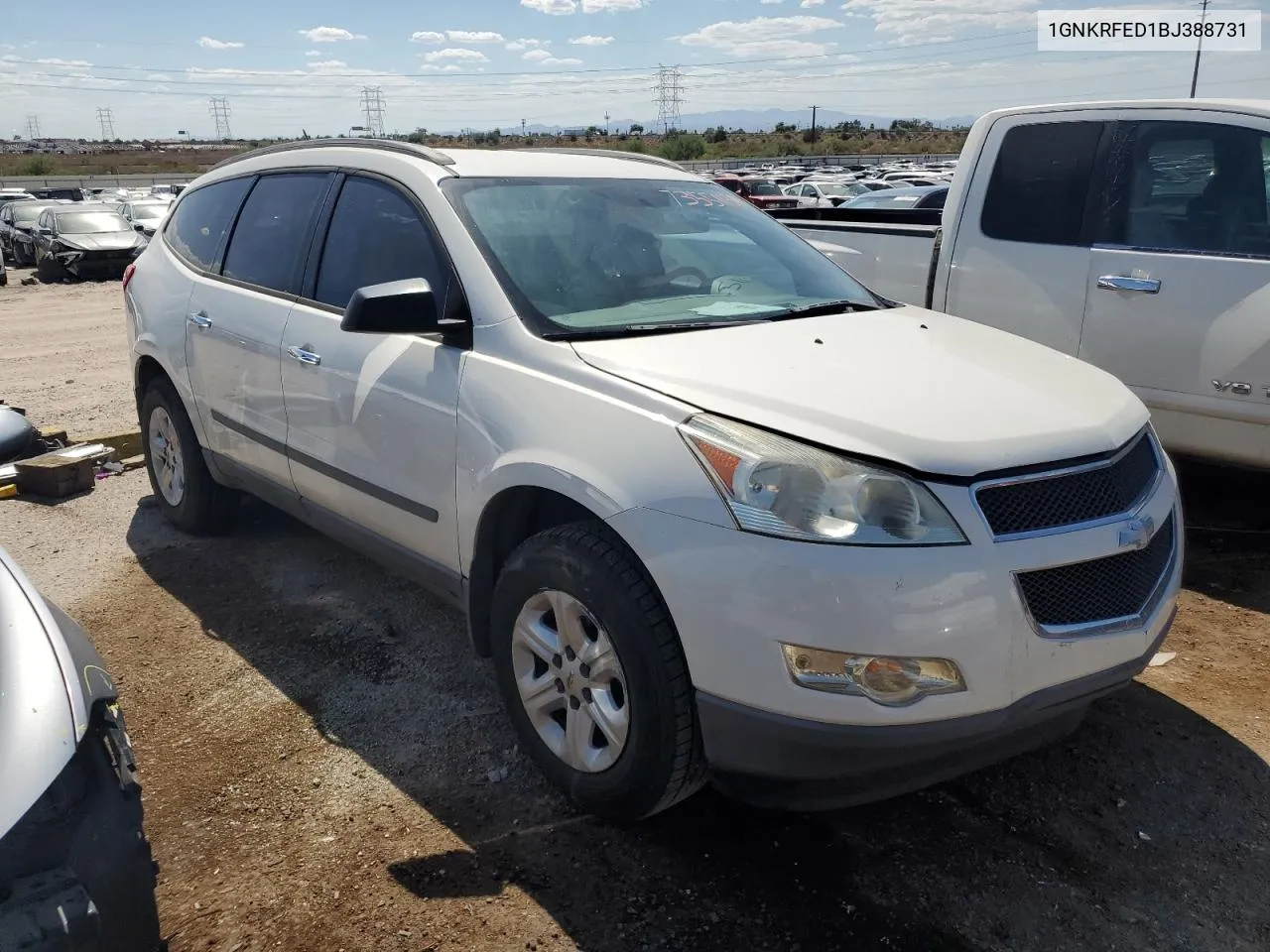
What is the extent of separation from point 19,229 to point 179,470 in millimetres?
21916

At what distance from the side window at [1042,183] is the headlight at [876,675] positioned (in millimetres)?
3408

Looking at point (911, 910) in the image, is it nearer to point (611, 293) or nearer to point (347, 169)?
point (611, 293)

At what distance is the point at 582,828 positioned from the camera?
112 inches

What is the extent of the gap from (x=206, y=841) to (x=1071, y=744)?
2641mm

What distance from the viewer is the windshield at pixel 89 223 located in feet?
64.8

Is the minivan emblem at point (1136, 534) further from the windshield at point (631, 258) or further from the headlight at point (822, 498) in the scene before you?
the windshield at point (631, 258)

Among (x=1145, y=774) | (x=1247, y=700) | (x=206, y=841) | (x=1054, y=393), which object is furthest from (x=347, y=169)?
(x=1247, y=700)

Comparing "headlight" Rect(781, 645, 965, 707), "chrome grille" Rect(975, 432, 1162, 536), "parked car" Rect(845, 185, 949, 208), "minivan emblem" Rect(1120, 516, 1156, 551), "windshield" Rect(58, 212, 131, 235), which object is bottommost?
"headlight" Rect(781, 645, 965, 707)

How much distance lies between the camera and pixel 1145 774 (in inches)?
121

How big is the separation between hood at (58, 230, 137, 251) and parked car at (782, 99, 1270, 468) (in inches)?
723

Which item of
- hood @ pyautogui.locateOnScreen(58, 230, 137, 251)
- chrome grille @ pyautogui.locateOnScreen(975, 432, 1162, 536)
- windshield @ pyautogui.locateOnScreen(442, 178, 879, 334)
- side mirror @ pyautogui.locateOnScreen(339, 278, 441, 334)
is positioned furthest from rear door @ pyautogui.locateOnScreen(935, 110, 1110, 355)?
Result: hood @ pyautogui.locateOnScreen(58, 230, 137, 251)

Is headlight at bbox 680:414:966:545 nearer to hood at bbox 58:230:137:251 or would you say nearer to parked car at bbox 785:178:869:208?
hood at bbox 58:230:137:251

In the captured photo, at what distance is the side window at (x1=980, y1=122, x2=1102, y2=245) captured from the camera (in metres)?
4.98

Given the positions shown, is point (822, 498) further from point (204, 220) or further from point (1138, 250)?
point (204, 220)
